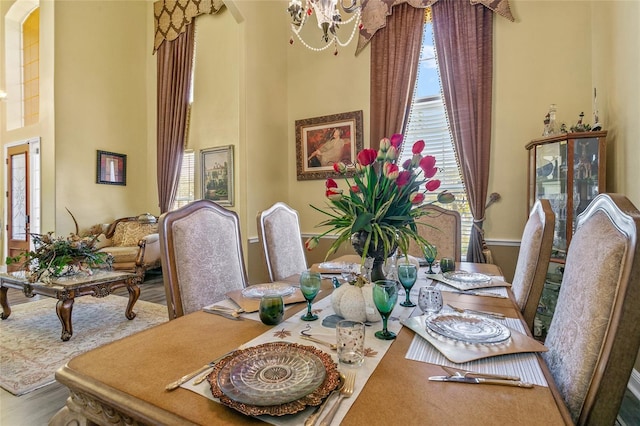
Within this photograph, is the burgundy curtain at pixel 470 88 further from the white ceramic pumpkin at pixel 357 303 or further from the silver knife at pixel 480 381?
the silver knife at pixel 480 381

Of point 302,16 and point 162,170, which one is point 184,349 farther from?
point 162,170

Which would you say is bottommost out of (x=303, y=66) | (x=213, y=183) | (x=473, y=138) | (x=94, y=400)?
(x=94, y=400)

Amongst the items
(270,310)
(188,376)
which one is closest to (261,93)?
(270,310)

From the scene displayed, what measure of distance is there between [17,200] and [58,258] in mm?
3731

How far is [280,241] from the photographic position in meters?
2.03

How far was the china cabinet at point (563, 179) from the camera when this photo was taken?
246 centimetres

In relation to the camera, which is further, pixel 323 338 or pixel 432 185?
pixel 432 185

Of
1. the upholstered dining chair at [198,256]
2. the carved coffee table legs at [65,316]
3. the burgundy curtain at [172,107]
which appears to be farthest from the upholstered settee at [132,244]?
the upholstered dining chair at [198,256]

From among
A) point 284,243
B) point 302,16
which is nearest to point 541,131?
point 302,16

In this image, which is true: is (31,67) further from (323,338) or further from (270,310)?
(323,338)

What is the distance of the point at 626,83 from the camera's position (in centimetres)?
219

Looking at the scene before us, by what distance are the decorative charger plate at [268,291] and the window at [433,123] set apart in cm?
252

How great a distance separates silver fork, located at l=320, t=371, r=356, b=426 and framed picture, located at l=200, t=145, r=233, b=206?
3705mm

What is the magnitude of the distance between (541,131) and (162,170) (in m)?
5.16
